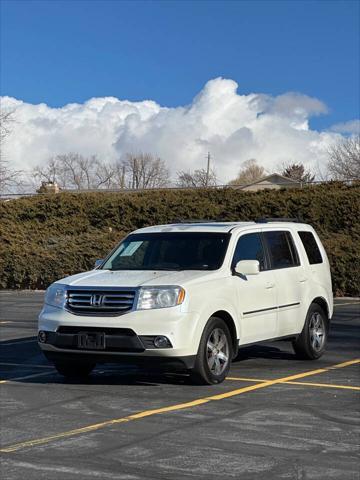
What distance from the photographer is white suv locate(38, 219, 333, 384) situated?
8758 millimetres

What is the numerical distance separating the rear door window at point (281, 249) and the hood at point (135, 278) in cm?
145

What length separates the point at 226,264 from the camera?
971 cm

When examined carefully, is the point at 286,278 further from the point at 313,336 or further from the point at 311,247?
the point at 311,247

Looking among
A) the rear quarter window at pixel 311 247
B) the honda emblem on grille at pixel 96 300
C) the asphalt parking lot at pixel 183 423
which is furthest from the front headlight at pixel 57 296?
the rear quarter window at pixel 311 247

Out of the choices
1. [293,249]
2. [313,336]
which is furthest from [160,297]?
[313,336]

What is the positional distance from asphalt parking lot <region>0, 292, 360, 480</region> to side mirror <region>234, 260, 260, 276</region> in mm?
1279

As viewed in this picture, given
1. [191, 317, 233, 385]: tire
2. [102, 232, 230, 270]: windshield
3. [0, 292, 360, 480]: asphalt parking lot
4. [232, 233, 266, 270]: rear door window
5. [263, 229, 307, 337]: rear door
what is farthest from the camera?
[263, 229, 307, 337]: rear door

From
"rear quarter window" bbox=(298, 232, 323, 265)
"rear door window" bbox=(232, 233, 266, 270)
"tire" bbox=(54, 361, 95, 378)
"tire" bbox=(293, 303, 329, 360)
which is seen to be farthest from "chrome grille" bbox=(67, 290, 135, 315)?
"rear quarter window" bbox=(298, 232, 323, 265)

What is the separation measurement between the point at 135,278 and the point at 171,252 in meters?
1.00

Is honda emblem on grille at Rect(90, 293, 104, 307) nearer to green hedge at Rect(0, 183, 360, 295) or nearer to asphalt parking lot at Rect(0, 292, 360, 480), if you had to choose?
asphalt parking lot at Rect(0, 292, 360, 480)

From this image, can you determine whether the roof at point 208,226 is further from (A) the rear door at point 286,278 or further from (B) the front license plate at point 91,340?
(B) the front license plate at point 91,340

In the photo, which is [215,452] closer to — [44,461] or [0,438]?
[44,461]

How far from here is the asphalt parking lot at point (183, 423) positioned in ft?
19.5

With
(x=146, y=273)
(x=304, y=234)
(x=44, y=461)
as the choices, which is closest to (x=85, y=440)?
(x=44, y=461)
